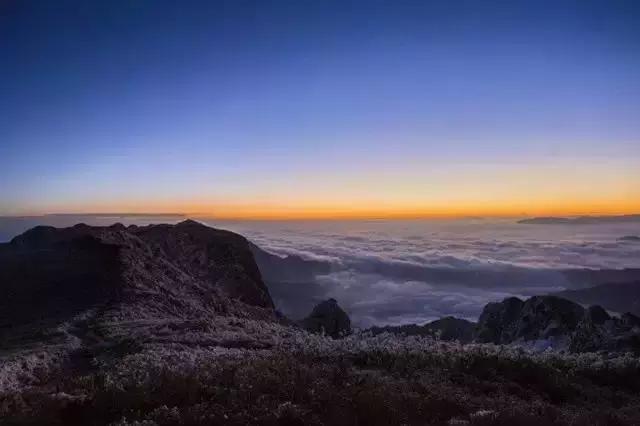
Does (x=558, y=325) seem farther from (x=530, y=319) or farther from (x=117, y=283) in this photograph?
(x=117, y=283)

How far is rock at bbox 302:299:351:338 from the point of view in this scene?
124ft

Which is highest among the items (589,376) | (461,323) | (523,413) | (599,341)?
(523,413)

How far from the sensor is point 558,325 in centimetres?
4134

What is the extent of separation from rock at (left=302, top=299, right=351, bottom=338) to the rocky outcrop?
14.5 metres

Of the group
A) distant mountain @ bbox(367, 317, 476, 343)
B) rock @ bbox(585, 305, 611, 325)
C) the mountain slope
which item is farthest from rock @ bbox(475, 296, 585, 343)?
the mountain slope

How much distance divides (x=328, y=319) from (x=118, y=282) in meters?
16.2

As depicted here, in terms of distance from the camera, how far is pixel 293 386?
10.9 metres

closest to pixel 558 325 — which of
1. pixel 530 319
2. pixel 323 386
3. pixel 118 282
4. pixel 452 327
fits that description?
pixel 530 319

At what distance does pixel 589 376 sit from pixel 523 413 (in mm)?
7488

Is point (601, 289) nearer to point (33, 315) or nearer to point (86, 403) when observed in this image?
point (33, 315)

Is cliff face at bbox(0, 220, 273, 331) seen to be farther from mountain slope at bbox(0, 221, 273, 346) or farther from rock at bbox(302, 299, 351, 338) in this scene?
rock at bbox(302, 299, 351, 338)

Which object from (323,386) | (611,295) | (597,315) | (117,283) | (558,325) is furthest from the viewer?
(611,295)

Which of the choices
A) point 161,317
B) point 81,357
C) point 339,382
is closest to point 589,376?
point 339,382

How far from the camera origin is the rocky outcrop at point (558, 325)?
1129 inches
